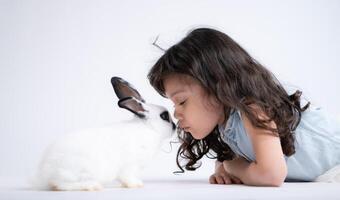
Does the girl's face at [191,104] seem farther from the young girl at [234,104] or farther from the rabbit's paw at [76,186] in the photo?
the rabbit's paw at [76,186]

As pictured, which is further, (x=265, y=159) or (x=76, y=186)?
(x=265, y=159)

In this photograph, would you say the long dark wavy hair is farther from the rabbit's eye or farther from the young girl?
the rabbit's eye

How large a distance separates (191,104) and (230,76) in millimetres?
129

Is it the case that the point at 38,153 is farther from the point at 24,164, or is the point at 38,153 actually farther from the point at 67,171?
the point at 67,171

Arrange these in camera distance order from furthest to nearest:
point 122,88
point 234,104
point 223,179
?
point 223,179, point 234,104, point 122,88

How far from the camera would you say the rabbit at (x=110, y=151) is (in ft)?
3.36

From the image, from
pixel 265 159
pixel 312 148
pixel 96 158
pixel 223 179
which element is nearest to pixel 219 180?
pixel 223 179

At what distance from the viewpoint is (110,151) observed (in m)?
1.07

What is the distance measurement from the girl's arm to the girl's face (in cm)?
10

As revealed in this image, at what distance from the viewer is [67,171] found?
3.34 ft

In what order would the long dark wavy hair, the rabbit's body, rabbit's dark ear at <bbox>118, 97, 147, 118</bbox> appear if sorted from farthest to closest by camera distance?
the long dark wavy hair
rabbit's dark ear at <bbox>118, 97, 147, 118</bbox>
the rabbit's body

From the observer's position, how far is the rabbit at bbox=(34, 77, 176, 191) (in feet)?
3.36

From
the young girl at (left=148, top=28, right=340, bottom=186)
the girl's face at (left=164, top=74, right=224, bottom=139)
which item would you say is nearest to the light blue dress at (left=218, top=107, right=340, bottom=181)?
the young girl at (left=148, top=28, right=340, bottom=186)

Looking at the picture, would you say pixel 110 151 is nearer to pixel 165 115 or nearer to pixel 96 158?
pixel 96 158
